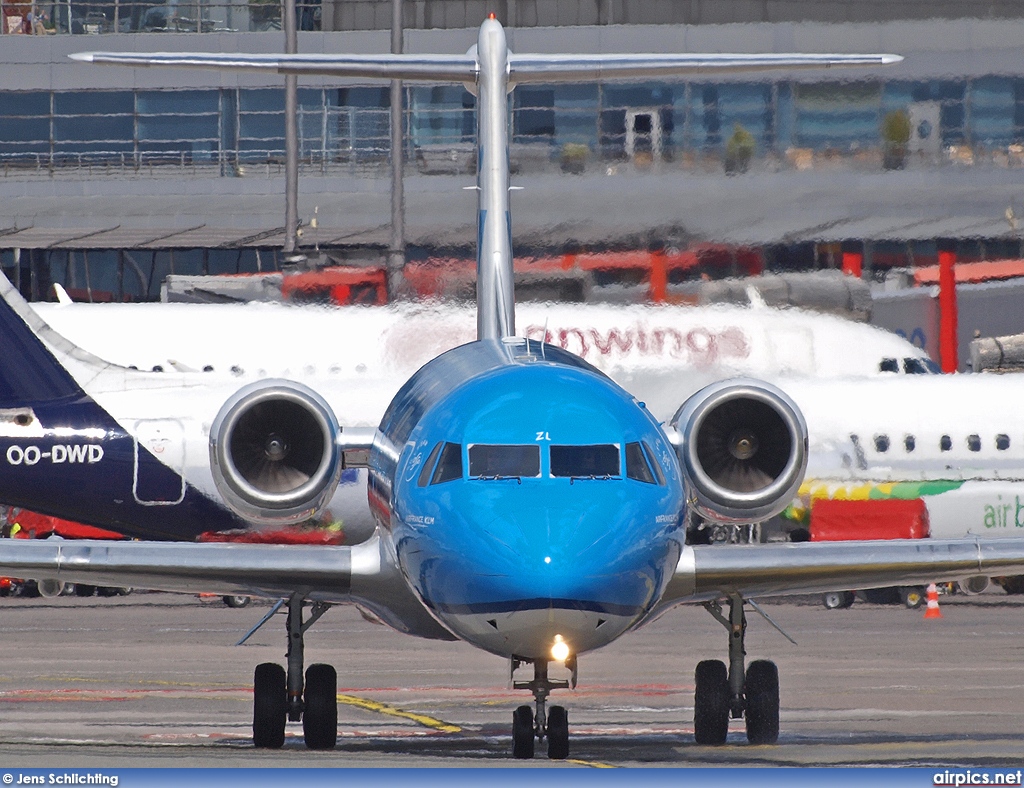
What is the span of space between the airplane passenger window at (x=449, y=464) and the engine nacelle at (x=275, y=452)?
244cm

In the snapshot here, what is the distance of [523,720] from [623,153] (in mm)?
23091

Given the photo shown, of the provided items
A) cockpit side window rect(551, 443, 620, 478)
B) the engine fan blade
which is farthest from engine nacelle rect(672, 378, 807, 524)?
the engine fan blade

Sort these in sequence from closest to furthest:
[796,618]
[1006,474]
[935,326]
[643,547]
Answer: [643,547]
[796,618]
[1006,474]
[935,326]

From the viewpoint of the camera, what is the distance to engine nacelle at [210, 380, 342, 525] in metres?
15.1

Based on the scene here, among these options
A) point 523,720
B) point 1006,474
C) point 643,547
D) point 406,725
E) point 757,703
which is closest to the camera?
point 643,547

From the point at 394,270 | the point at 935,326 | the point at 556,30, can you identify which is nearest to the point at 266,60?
the point at 394,270

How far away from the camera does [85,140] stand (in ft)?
166

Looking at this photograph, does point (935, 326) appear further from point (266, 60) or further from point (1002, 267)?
point (266, 60)

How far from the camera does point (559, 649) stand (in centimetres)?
1209

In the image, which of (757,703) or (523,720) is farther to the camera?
(757,703)

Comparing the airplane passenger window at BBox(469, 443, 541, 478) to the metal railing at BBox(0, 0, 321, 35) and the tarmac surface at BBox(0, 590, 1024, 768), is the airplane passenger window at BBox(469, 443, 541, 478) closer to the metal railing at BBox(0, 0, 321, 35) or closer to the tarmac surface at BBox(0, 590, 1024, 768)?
the tarmac surface at BBox(0, 590, 1024, 768)

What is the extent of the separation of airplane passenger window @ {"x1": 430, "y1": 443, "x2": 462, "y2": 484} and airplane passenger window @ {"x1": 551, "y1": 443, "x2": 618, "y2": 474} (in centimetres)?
65

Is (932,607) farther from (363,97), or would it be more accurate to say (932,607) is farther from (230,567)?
(363,97)

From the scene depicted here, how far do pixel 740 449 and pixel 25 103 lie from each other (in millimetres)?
39793
